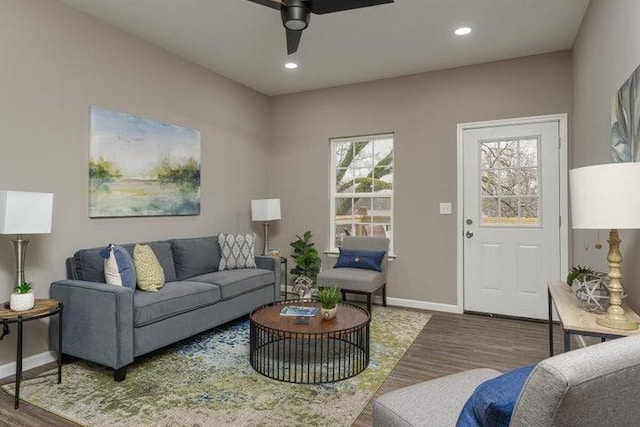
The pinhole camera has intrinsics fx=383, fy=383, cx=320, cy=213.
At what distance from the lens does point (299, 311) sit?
9.53ft

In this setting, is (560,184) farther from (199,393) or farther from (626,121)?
(199,393)

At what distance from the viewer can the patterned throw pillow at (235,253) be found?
4.11 meters

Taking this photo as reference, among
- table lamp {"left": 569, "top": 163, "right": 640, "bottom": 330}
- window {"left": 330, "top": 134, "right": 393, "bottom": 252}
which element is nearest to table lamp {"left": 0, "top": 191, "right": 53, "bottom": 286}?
table lamp {"left": 569, "top": 163, "right": 640, "bottom": 330}

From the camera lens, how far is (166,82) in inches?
154

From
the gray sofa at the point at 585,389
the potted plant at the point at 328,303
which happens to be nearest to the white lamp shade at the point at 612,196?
the gray sofa at the point at 585,389

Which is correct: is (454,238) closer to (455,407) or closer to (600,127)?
(600,127)

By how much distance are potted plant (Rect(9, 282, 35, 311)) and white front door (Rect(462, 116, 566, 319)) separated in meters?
3.92

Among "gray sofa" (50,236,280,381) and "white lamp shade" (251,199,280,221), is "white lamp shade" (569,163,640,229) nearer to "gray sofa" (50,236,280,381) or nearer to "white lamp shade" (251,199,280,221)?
"gray sofa" (50,236,280,381)

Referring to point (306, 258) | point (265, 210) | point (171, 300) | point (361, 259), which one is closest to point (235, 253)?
point (265, 210)

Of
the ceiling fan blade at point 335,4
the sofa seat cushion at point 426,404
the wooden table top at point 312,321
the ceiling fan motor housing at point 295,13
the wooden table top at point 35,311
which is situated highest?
the ceiling fan blade at point 335,4

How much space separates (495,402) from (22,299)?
8.72ft

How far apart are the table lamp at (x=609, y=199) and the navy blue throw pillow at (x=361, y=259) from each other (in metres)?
2.74

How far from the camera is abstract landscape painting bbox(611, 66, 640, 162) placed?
1.87 meters

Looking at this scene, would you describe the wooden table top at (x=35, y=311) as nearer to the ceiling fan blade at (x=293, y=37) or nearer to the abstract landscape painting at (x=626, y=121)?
the ceiling fan blade at (x=293, y=37)
